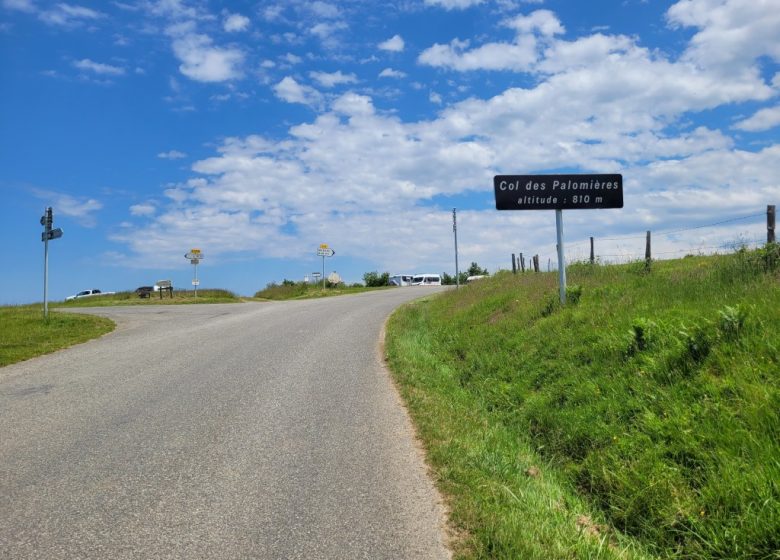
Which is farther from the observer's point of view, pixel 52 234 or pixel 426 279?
pixel 426 279

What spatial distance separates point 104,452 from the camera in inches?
220

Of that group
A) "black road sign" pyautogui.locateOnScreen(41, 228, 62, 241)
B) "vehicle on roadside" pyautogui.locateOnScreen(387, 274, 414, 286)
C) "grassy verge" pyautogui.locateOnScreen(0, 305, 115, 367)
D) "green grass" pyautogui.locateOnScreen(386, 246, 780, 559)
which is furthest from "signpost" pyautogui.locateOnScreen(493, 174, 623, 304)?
"vehicle on roadside" pyautogui.locateOnScreen(387, 274, 414, 286)

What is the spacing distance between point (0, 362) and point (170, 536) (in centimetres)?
988

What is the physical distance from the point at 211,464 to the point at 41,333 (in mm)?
13611

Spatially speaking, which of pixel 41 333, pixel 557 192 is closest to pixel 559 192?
pixel 557 192

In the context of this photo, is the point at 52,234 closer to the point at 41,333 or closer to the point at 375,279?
the point at 41,333

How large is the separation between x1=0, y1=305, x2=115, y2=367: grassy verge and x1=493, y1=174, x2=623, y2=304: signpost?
462 inches

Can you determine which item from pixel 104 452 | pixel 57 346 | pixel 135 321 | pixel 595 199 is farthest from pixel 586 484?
pixel 135 321

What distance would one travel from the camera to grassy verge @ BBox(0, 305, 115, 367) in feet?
40.6

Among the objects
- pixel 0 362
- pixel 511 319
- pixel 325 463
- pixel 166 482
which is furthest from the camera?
pixel 511 319

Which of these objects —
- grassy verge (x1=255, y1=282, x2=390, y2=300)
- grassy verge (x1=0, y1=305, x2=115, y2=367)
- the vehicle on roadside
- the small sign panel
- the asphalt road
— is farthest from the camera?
the vehicle on roadside

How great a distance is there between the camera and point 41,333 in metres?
15.7

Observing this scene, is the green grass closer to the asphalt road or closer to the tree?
the asphalt road

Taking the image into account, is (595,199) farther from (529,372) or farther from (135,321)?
(135,321)
